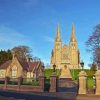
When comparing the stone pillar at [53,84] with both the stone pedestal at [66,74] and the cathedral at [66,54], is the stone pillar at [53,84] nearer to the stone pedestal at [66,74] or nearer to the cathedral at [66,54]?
the stone pedestal at [66,74]

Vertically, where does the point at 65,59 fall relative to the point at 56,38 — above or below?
below

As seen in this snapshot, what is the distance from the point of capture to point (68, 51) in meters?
124

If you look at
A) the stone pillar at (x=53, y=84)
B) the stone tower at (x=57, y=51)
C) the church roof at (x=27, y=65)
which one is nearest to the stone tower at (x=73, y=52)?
the stone tower at (x=57, y=51)

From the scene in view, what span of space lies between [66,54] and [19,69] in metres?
56.3

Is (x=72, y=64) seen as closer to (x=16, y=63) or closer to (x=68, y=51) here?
(x=68, y=51)

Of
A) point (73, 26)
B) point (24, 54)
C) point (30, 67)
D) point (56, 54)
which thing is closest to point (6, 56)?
point (24, 54)

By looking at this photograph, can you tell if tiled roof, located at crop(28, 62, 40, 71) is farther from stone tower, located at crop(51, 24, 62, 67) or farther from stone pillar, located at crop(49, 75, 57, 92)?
stone tower, located at crop(51, 24, 62, 67)

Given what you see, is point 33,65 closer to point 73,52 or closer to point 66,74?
point 66,74

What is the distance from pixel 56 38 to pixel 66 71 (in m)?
44.5

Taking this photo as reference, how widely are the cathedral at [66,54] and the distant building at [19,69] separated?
47.4 meters

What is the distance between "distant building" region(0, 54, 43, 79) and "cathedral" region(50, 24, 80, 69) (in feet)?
156

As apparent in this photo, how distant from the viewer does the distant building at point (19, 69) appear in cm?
7131

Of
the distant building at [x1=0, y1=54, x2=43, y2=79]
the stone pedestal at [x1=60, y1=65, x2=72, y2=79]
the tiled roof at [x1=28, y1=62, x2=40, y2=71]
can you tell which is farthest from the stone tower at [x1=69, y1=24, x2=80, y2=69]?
the distant building at [x1=0, y1=54, x2=43, y2=79]

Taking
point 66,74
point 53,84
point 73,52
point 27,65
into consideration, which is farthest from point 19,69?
point 73,52
